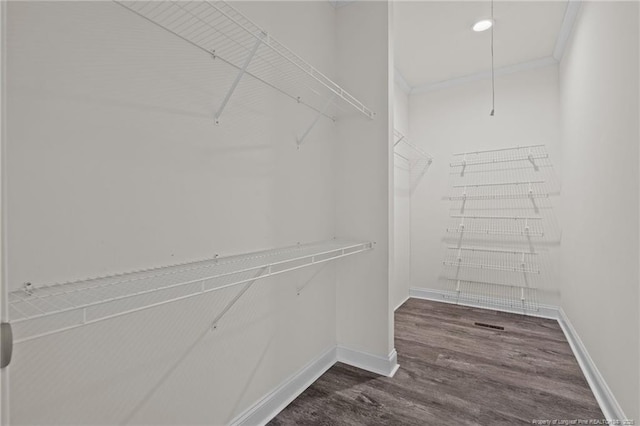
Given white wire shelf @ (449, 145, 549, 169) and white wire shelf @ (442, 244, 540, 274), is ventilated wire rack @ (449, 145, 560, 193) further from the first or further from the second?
white wire shelf @ (442, 244, 540, 274)

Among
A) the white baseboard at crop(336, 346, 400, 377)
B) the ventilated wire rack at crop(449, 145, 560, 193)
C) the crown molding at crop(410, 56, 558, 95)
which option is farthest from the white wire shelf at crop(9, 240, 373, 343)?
the crown molding at crop(410, 56, 558, 95)

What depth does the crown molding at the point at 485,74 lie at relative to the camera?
3064 millimetres

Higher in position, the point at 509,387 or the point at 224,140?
the point at 224,140

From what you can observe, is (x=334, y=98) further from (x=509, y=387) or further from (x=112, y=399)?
(x=509, y=387)

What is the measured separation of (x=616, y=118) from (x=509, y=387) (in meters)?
1.65

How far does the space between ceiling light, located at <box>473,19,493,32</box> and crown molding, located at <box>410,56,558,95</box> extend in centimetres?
91

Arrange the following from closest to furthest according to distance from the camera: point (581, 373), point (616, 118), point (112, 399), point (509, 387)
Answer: point (112, 399) → point (616, 118) → point (509, 387) → point (581, 373)

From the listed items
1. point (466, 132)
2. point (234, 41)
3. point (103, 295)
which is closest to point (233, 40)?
point (234, 41)

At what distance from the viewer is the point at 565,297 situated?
110 inches

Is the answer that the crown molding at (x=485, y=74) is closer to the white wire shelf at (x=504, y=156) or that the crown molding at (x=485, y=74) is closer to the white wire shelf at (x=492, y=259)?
the white wire shelf at (x=504, y=156)

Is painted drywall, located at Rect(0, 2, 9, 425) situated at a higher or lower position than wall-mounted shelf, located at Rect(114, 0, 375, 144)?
lower

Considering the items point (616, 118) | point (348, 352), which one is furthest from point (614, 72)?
point (348, 352)

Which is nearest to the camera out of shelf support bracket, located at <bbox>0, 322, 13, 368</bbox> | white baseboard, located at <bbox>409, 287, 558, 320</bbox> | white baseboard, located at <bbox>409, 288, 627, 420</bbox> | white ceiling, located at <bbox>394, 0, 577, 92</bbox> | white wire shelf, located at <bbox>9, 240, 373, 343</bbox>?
shelf support bracket, located at <bbox>0, 322, 13, 368</bbox>

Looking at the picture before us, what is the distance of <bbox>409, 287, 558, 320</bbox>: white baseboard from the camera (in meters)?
3.04
